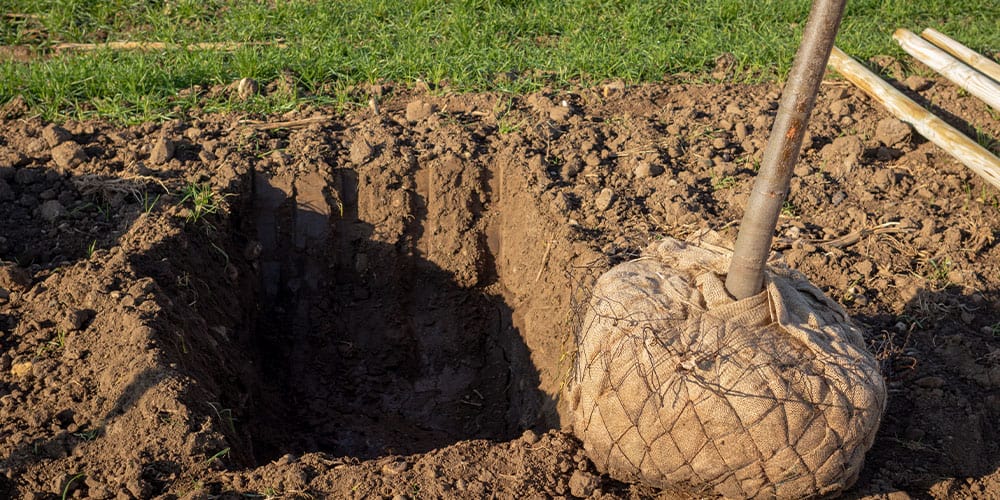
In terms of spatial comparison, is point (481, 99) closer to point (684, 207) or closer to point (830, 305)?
point (684, 207)

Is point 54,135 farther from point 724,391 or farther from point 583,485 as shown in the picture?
point 724,391

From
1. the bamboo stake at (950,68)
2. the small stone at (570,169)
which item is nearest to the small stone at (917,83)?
the bamboo stake at (950,68)

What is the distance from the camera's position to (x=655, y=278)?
3.23 metres

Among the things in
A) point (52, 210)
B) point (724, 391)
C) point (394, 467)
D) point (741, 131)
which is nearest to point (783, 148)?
point (724, 391)

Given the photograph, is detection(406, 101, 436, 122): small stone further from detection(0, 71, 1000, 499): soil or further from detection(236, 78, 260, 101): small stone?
detection(236, 78, 260, 101): small stone

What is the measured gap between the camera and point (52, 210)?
4.38 meters

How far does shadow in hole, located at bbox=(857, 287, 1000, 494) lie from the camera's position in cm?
332

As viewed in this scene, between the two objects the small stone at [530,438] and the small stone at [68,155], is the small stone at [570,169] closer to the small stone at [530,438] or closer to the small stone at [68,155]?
the small stone at [530,438]

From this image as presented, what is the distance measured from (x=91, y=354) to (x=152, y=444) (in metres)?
0.60

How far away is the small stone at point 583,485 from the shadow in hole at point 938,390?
3.27ft

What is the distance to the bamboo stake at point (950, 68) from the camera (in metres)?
5.40

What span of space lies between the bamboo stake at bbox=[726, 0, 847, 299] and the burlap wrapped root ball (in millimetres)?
102

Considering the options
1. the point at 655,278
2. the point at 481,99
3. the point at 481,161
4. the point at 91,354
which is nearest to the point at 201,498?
the point at 91,354

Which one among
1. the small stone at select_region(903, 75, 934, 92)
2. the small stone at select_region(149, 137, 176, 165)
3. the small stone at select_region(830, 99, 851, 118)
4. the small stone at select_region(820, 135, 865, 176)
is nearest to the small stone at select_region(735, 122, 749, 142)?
the small stone at select_region(820, 135, 865, 176)
